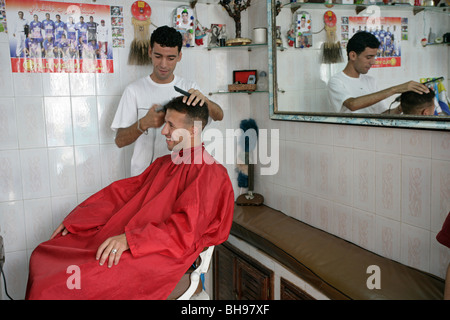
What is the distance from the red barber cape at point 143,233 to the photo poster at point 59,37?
107cm

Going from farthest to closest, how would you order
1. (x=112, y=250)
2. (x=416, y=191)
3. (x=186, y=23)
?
(x=186, y=23), (x=416, y=191), (x=112, y=250)

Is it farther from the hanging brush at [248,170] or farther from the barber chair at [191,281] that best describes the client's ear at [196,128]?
the hanging brush at [248,170]

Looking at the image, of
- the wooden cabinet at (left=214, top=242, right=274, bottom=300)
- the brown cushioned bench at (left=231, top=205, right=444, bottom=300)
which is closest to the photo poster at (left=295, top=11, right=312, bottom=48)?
the brown cushioned bench at (left=231, top=205, right=444, bottom=300)

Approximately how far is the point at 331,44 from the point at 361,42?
0.87 feet

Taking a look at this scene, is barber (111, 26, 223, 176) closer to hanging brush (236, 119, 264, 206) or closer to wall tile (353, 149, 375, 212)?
hanging brush (236, 119, 264, 206)

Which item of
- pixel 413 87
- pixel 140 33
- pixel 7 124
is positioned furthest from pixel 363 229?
pixel 7 124

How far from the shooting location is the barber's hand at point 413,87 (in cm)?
188

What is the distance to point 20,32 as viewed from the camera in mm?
2684

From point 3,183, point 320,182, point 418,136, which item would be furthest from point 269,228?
point 3,183

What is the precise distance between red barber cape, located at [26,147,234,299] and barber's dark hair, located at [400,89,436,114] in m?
0.91

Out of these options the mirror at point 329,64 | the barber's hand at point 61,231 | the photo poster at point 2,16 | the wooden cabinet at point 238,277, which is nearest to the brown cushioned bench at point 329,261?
the wooden cabinet at point 238,277

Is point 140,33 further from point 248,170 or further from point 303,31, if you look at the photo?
point 248,170

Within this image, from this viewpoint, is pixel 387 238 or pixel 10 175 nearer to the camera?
pixel 387 238

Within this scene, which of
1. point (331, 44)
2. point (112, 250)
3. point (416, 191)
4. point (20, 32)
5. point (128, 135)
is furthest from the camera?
point (20, 32)
